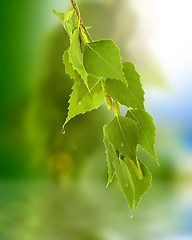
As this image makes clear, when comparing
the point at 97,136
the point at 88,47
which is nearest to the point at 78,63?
the point at 88,47

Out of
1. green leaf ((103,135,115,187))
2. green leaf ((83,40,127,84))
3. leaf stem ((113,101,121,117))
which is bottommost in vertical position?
green leaf ((103,135,115,187))

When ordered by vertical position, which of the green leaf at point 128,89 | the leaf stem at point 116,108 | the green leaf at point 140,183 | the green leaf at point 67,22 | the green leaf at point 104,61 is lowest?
the green leaf at point 140,183

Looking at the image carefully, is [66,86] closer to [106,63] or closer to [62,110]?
[62,110]

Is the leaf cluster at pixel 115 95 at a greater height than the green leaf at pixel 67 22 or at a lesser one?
lesser

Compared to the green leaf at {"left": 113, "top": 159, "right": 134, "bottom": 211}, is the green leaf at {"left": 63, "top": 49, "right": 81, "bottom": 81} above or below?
above
